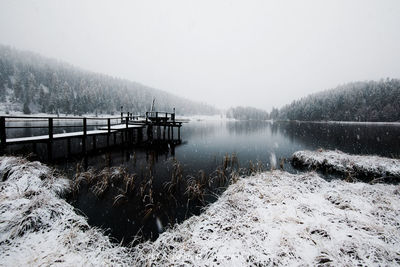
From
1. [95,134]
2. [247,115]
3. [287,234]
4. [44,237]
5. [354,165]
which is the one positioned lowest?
[354,165]

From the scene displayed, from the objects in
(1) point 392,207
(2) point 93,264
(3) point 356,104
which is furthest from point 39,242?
(3) point 356,104

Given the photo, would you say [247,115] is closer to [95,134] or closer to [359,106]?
[359,106]

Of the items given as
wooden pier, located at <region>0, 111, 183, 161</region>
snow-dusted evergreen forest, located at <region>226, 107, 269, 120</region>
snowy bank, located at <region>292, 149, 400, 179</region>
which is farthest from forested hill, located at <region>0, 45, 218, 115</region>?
snowy bank, located at <region>292, 149, 400, 179</region>

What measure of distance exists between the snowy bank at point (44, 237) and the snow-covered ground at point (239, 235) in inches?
0.6

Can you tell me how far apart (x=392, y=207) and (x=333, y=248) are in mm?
3085

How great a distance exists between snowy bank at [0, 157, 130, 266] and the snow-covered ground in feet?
0.05

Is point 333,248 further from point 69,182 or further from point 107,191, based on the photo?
point 69,182

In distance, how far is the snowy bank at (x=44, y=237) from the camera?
9.43ft

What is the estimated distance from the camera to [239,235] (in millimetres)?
3588

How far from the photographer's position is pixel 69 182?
6.84 m

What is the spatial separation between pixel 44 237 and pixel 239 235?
4047mm

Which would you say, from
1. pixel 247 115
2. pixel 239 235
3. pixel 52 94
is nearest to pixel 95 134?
pixel 239 235

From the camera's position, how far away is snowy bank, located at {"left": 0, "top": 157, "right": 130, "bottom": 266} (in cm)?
288

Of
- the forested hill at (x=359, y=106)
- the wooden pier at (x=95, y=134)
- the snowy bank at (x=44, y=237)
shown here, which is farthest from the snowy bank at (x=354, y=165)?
the forested hill at (x=359, y=106)
